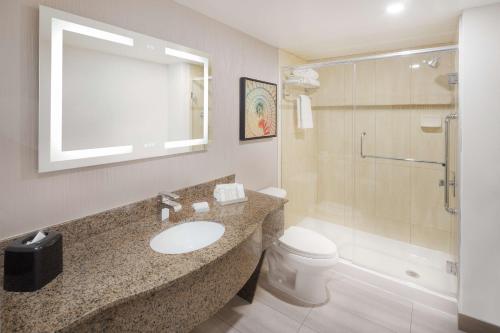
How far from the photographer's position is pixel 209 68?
200cm

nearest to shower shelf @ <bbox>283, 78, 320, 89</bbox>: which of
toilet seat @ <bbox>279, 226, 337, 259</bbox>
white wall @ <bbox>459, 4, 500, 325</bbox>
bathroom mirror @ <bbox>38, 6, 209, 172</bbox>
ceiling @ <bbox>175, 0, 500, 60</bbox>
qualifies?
ceiling @ <bbox>175, 0, 500, 60</bbox>

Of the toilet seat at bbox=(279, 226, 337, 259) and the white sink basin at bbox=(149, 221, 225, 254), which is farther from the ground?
the white sink basin at bbox=(149, 221, 225, 254)

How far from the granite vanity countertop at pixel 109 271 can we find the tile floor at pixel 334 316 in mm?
823

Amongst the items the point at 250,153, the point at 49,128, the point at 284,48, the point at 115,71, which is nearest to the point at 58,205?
the point at 49,128

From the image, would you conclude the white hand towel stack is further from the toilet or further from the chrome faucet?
the chrome faucet

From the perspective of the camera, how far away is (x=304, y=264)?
2.06 m

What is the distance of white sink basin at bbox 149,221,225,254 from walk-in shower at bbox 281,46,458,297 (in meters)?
1.57

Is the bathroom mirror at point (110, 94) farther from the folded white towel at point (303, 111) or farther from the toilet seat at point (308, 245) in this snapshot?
the folded white towel at point (303, 111)

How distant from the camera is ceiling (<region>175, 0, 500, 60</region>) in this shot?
179 cm

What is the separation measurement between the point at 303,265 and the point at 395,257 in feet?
4.41

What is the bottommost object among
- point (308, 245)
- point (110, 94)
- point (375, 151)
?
point (308, 245)

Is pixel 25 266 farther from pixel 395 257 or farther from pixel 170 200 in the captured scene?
pixel 395 257

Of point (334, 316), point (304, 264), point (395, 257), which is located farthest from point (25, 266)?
point (395, 257)

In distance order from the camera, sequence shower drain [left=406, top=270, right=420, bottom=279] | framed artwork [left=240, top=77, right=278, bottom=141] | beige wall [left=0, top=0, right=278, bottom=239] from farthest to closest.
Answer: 1. shower drain [left=406, top=270, right=420, bottom=279]
2. framed artwork [left=240, top=77, right=278, bottom=141]
3. beige wall [left=0, top=0, right=278, bottom=239]
